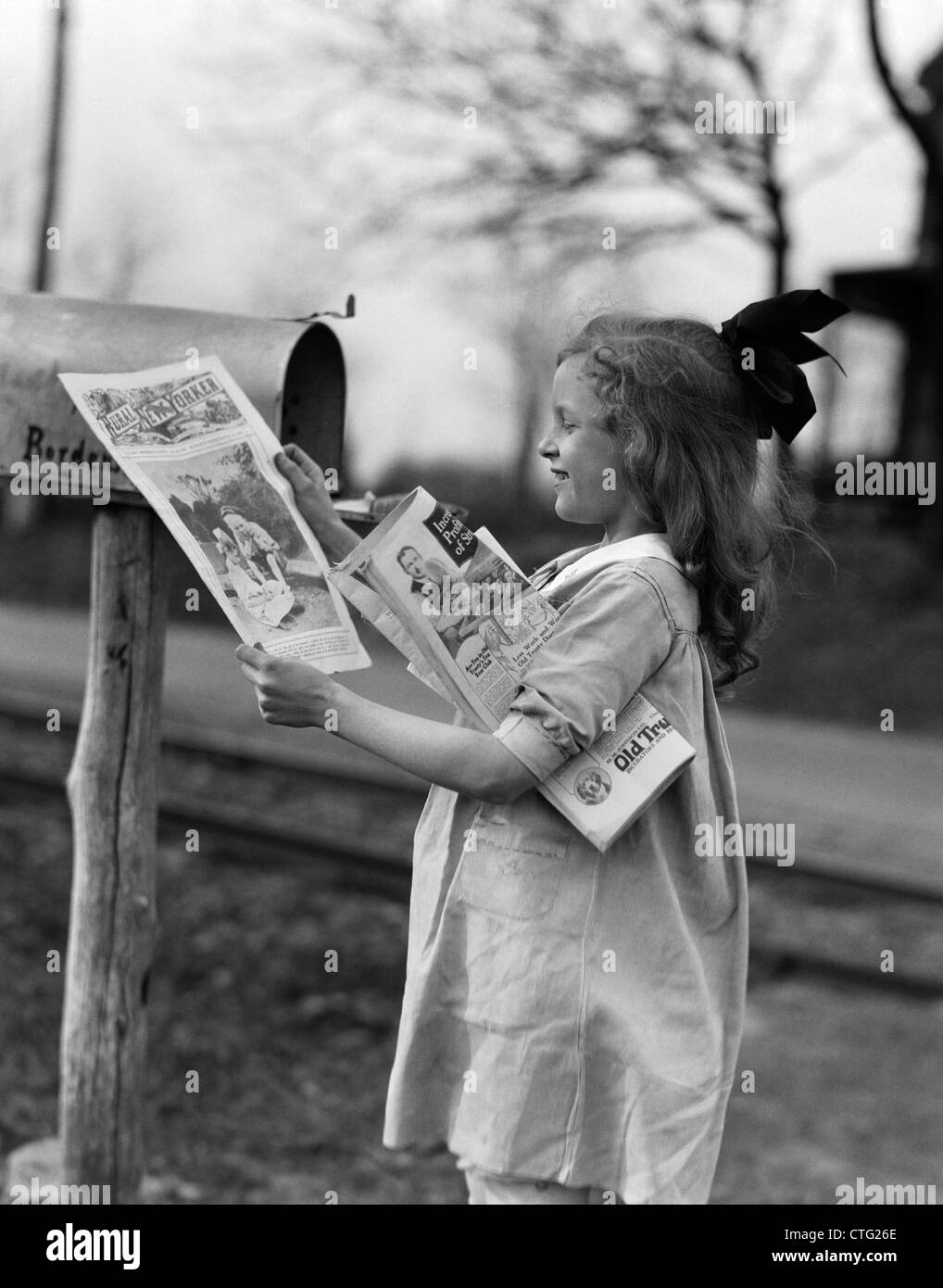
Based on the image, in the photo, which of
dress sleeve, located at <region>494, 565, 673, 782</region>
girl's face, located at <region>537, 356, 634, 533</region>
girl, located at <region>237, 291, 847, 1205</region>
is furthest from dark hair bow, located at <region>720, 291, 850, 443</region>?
dress sleeve, located at <region>494, 565, 673, 782</region>

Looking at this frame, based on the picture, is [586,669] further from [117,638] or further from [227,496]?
[117,638]

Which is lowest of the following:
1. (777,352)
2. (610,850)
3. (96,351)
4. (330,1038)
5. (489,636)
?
(330,1038)

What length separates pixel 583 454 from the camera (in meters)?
2.13

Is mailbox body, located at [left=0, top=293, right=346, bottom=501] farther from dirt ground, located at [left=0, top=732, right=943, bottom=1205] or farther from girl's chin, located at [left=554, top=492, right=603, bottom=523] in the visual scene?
dirt ground, located at [left=0, top=732, right=943, bottom=1205]

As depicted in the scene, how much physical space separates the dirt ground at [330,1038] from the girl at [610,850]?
1780 mm

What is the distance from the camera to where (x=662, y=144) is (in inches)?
540

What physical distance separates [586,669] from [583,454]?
1.17ft

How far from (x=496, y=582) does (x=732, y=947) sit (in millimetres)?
685

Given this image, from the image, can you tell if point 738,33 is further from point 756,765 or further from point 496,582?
point 496,582

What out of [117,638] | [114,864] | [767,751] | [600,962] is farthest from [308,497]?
[767,751]

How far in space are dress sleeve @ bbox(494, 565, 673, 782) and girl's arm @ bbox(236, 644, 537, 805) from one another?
0.04 m

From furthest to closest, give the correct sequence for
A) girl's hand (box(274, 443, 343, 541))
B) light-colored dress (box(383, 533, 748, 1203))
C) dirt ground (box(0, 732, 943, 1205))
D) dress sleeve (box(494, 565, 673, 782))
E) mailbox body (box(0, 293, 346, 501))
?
dirt ground (box(0, 732, 943, 1205)) < mailbox body (box(0, 293, 346, 501)) < girl's hand (box(274, 443, 343, 541)) < light-colored dress (box(383, 533, 748, 1203)) < dress sleeve (box(494, 565, 673, 782))

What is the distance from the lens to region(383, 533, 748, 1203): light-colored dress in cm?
207
